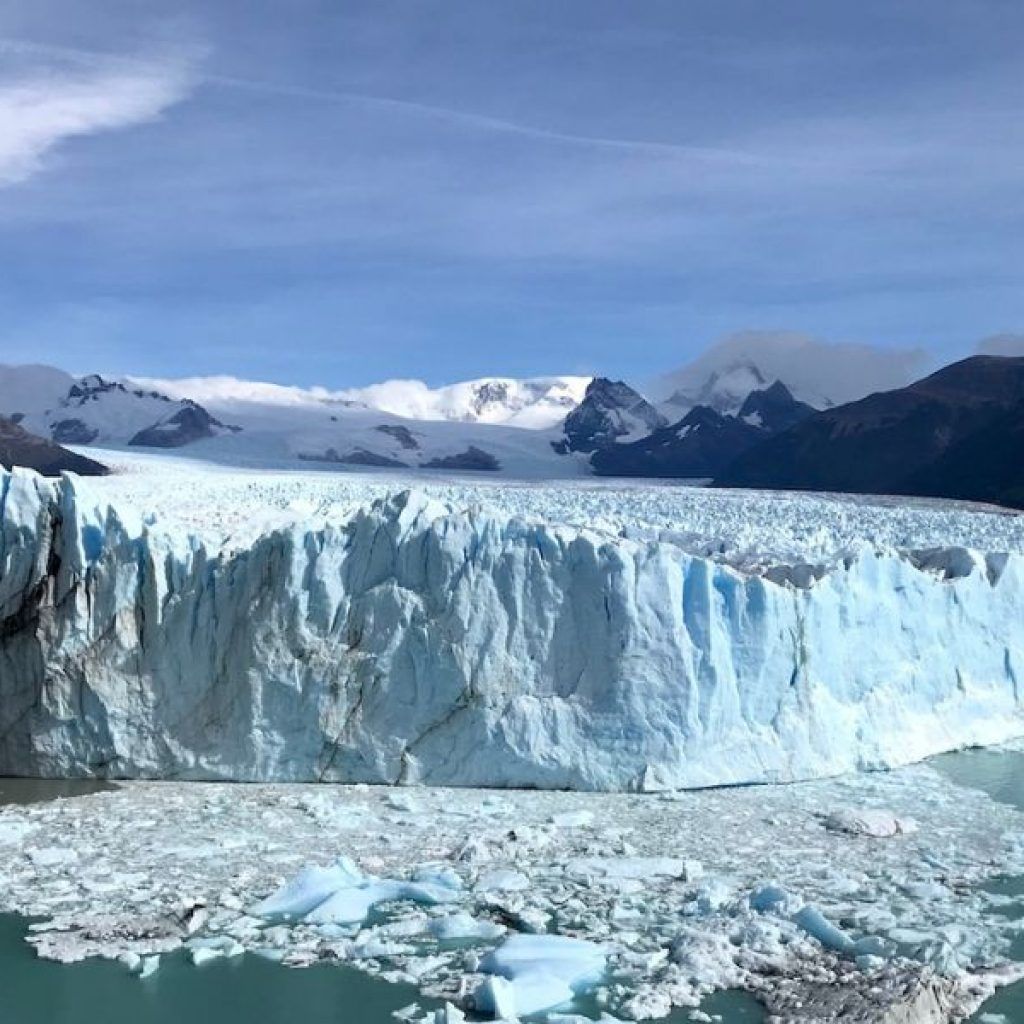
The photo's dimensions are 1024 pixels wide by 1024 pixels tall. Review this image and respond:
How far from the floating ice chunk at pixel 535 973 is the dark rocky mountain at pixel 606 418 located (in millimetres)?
53199

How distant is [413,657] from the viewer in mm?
10539

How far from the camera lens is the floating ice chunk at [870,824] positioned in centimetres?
891

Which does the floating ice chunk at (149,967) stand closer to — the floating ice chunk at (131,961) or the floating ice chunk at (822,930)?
the floating ice chunk at (131,961)

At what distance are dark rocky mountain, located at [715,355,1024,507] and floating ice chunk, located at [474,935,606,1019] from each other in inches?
1340

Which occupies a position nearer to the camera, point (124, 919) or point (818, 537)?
point (124, 919)

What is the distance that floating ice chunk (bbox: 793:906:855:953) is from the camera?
268 inches

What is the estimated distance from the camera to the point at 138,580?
10867mm

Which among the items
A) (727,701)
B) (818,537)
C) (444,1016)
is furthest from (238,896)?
(818,537)

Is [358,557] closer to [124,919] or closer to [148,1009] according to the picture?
[124,919]

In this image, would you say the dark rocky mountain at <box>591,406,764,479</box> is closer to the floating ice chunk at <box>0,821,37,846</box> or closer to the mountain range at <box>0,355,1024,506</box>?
the mountain range at <box>0,355,1024,506</box>

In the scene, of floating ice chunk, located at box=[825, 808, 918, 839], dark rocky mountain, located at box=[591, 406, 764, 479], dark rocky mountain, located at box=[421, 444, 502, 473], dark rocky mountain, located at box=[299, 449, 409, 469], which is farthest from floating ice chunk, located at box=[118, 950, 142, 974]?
dark rocky mountain, located at box=[591, 406, 764, 479]

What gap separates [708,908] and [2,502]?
691 cm

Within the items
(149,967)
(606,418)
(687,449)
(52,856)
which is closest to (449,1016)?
(149,967)

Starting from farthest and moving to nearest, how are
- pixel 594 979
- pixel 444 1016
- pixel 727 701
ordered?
pixel 727 701
pixel 594 979
pixel 444 1016
